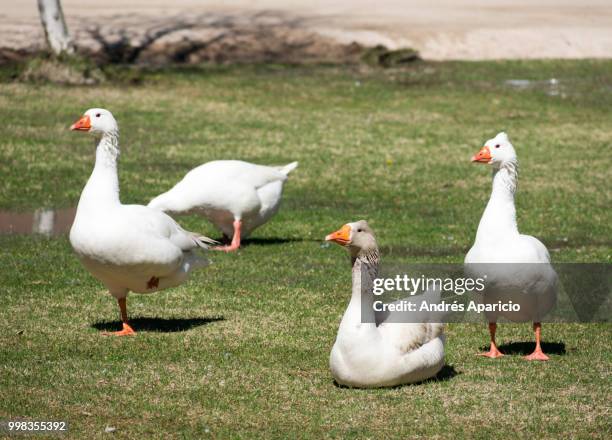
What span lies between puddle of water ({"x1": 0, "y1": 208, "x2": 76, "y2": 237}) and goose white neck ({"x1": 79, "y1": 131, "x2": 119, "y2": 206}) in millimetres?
4883

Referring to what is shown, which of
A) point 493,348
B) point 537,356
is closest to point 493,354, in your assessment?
point 493,348

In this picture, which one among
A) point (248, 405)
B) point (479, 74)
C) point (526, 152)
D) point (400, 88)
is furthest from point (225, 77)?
point (248, 405)

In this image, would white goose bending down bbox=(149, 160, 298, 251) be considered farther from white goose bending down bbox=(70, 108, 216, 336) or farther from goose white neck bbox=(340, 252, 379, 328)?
goose white neck bbox=(340, 252, 379, 328)

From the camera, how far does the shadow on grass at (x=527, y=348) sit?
10070 mm

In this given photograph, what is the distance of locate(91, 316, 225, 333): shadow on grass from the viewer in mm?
10578

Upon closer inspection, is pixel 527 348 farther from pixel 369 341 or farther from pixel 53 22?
pixel 53 22

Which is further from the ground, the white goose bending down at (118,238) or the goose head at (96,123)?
the goose head at (96,123)

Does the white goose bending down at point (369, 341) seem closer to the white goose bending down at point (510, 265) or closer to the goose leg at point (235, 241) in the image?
the white goose bending down at point (510, 265)

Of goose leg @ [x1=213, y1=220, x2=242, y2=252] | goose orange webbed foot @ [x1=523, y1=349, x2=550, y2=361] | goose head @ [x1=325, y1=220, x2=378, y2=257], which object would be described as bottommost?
goose leg @ [x1=213, y1=220, x2=242, y2=252]

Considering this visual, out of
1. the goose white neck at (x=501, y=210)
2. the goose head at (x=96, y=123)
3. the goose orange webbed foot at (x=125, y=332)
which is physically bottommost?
the goose orange webbed foot at (x=125, y=332)

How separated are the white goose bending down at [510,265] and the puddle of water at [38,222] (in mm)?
7588

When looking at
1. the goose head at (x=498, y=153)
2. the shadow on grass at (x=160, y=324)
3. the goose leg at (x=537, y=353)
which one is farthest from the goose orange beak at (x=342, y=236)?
the shadow on grass at (x=160, y=324)

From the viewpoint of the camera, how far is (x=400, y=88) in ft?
85.6

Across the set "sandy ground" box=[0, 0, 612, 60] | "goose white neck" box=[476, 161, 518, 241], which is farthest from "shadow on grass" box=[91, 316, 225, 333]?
"sandy ground" box=[0, 0, 612, 60]
